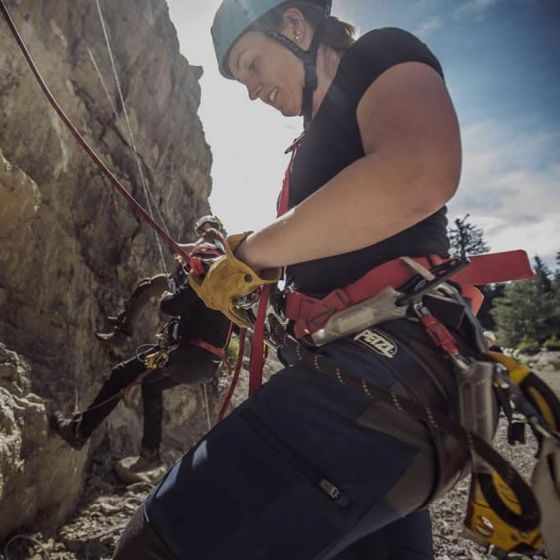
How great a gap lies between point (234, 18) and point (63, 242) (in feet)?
15.0

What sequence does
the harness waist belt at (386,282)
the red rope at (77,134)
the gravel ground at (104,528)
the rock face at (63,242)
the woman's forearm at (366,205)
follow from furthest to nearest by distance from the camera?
1. the rock face at (63,242)
2. the gravel ground at (104,528)
3. the red rope at (77,134)
4. the harness waist belt at (386,282)
5. the woman's forearm at (366,205)

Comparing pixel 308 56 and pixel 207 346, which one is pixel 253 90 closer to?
pixel 308 56

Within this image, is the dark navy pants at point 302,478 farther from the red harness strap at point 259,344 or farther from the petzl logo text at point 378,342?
the red harness strap at point 259,344

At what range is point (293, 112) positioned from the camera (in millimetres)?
1675

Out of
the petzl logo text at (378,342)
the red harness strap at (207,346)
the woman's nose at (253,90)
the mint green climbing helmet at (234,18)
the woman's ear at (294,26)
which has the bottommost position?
the red harness strap at (207,346)

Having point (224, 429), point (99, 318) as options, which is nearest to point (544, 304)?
point (99, 318)

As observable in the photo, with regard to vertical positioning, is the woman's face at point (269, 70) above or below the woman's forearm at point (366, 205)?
above

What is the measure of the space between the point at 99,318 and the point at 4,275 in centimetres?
203

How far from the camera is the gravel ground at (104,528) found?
2.96m

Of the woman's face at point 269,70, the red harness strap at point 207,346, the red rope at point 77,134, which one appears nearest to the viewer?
the woman's face at point 269,70

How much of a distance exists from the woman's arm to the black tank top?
0.08 meters

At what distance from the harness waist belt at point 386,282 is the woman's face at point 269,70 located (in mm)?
794

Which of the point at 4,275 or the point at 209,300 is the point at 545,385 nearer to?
the point at 209,300

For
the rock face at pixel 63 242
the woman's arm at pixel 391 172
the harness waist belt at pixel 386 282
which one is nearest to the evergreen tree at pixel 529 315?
the rock face at pixel 63 242
